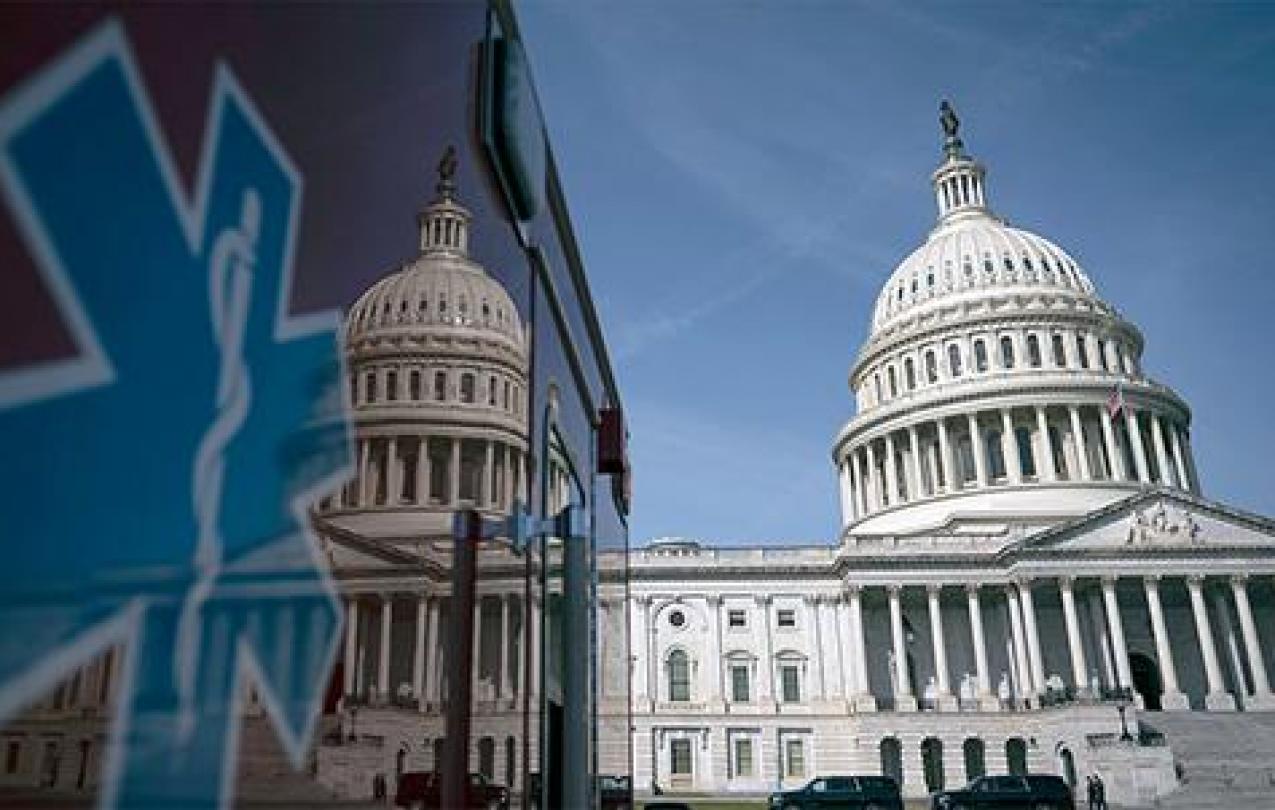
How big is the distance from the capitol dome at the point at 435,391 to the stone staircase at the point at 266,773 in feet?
1.26

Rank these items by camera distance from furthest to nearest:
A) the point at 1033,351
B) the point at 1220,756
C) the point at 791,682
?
the point at 1033,351, the point at 791,682, the point at 1220,756

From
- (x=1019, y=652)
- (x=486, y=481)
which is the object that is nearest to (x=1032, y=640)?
(x=1019, y=652)

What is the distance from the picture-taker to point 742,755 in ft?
186

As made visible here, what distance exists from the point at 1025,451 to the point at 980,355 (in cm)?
767

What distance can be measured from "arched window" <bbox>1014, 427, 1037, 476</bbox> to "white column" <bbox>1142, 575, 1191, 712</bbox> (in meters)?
12.2

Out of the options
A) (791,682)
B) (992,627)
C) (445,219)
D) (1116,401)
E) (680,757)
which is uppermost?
(1116,401)

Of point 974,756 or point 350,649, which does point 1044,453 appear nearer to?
point 974,756

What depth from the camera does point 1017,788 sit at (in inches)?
Result: 1380

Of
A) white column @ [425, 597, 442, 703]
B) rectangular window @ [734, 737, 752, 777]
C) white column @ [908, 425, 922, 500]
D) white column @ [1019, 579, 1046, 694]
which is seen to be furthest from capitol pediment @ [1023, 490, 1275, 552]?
white column @ [425, 597, 442, 703]

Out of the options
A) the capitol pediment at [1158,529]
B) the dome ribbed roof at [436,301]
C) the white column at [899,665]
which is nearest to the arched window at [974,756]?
the white column at [899,665]

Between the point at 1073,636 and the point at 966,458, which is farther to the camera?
the point at 966,458

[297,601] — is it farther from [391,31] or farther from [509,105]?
[509,105]

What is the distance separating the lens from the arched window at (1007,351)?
68.2 m

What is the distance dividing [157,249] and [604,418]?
4.43 meters
